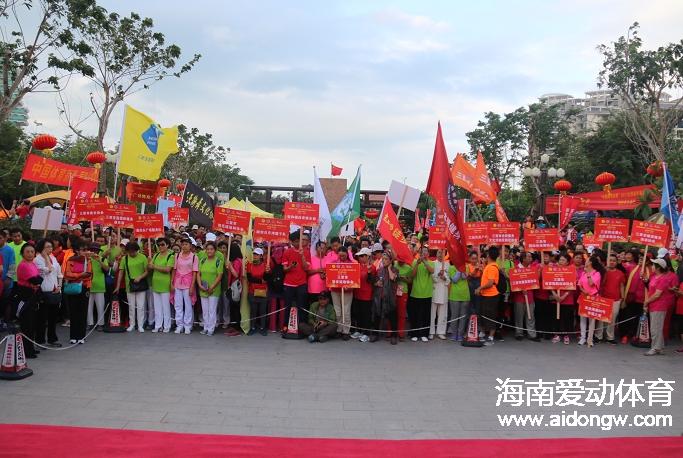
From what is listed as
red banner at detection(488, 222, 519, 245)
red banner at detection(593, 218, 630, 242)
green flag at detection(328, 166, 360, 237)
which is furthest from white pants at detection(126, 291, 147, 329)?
red banner at detection(593, 218, 630, 242)

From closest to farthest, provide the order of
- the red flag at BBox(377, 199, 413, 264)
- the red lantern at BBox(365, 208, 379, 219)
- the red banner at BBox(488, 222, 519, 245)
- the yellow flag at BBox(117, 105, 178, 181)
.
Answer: the red flag at BBox(377, 199, 413, 264), the red banner at BBox(488, 222, 519, 245), the yellow flag at BBox(117, 105, 178, 181), the red lantern at BBox(365, 208, 379, 219)

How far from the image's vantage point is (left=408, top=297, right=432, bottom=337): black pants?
9.82 meters

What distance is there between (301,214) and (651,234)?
6346 mm

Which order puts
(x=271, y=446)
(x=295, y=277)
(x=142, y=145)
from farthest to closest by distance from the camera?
(x=142, y=145), (x=295, y=277), (x=271, y=446)

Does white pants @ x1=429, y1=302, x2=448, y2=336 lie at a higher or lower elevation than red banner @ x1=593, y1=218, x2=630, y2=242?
lower

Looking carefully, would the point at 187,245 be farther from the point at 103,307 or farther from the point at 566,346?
the point at 566,346

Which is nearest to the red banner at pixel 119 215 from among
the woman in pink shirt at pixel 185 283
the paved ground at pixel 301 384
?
the woman in pink shirt at pixel 185 283

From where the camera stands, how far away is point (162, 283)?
9.73m

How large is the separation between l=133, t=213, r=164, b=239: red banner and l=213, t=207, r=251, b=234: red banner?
1.12m

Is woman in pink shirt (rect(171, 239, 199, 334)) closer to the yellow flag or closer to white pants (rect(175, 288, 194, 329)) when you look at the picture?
white pants (rect(175, 288, 194, 329))

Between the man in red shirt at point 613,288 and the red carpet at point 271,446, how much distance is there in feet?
16.3

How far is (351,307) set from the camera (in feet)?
32.8

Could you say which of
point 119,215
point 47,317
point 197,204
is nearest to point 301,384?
point 47,317

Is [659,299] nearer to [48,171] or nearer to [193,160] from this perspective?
[48,171]
